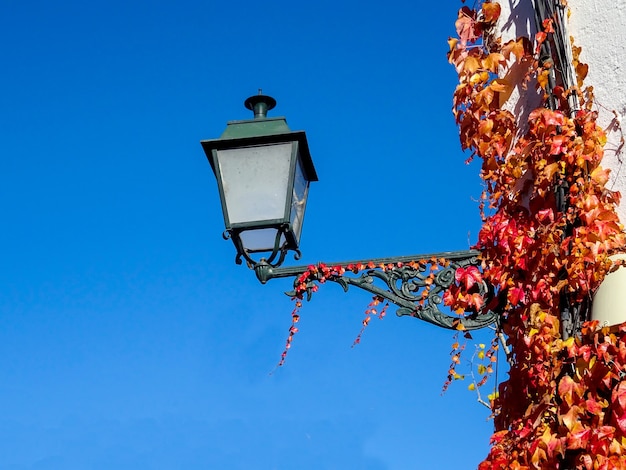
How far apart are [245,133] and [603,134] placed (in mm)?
1482

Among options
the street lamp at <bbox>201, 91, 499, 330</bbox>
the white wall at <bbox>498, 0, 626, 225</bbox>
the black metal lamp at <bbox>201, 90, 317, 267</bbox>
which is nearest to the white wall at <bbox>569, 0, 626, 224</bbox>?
the white wall at <bbox>498, 0, 626, 225</bbox>

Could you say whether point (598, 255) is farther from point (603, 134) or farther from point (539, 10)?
point (539, 10)

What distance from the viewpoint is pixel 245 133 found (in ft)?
13.4

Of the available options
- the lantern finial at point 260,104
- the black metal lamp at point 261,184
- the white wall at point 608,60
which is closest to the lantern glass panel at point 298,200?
the black metal lamp at point 261,184

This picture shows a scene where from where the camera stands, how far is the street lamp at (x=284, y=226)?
3.77m

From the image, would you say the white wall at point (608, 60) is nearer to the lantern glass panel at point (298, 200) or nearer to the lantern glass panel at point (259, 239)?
the lantern glass panel at point (298, 200)

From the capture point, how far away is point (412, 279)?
12.4ft

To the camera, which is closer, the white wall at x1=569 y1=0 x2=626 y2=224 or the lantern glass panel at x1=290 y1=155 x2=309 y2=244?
the white wall at x1=569 y1=0 x2=626 y2=224

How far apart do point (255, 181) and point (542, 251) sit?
122 cm

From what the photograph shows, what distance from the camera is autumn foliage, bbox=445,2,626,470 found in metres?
3.35

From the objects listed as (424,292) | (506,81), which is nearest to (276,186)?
(424,292)

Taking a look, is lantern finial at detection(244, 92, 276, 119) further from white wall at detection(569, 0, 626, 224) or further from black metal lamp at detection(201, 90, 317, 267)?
white wall at detection(569, 0, 626, 224)

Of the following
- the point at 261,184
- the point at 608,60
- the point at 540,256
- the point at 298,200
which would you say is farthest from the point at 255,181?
the point at 608,60

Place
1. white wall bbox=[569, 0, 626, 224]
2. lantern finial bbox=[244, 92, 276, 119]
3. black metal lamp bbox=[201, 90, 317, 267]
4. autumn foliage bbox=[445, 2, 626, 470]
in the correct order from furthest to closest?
lantern finial bbox=[244, 92, 276, 119] → black metal lamp bbox=[201, 90, 317, 267] → white wall bbox=[569, 0, 626, 224] → autumn foliage bbox=[445, 2, 626, 470]
